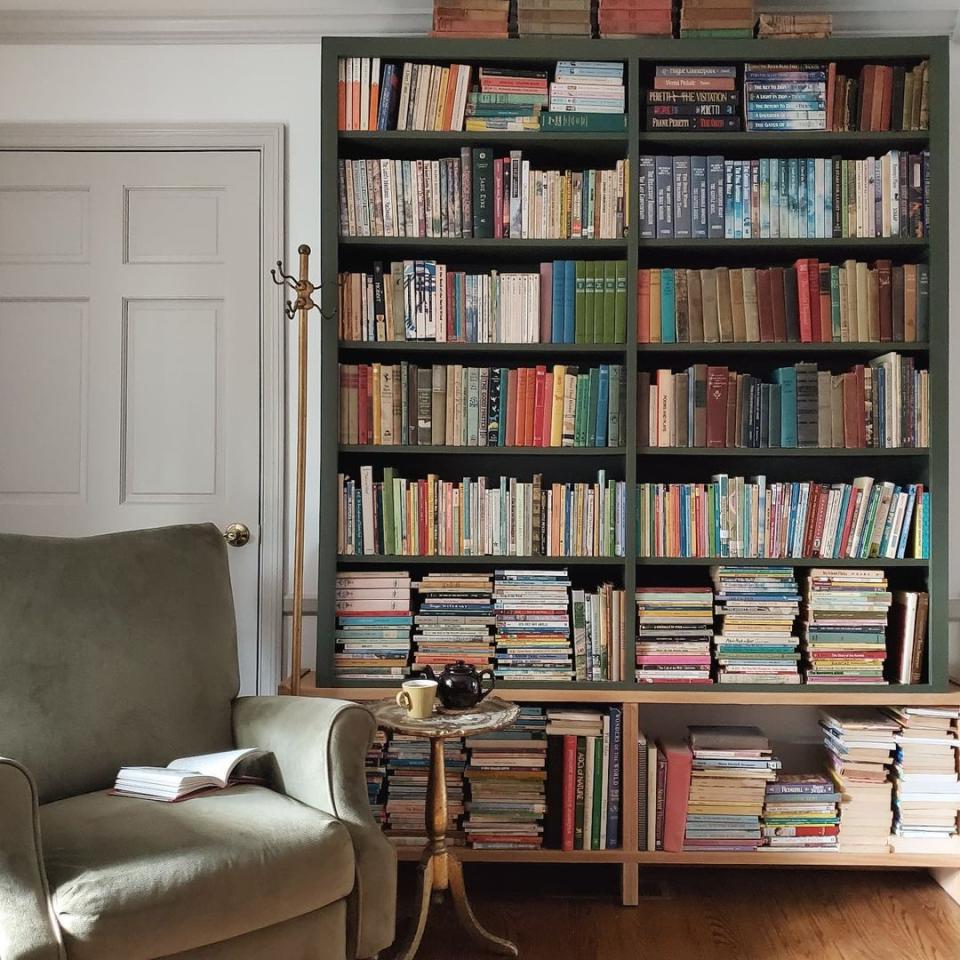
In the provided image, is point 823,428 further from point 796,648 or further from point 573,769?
point 573,769

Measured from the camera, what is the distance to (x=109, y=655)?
6.56ft

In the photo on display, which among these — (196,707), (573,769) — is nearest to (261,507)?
(196,707)

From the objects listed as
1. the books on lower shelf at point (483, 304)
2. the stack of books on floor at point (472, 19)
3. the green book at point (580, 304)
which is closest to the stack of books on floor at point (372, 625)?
the books on lower shelf at point (483, 304)

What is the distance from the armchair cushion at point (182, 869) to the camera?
1.43 meters

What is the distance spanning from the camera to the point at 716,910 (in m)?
2.35

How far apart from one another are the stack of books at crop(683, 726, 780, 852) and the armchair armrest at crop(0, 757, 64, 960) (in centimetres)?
160

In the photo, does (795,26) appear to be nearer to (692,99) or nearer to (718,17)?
(718,17)

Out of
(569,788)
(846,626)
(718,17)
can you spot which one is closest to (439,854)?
(569,788)

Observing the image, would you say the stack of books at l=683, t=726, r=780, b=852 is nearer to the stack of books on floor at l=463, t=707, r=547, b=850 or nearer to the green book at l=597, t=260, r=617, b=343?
the stack of books on floor at l=463, t=707, r=547, b=850

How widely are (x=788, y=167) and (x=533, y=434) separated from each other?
0.99m

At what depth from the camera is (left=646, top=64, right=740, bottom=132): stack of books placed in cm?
244

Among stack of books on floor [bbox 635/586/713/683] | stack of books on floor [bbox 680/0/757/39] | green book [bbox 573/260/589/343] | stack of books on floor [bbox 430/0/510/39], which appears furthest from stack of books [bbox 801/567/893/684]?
stack of books on floor [bbox 430/0/510/39]

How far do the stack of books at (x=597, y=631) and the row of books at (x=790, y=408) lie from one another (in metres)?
0.44

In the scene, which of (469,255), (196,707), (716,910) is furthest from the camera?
(469,255)
